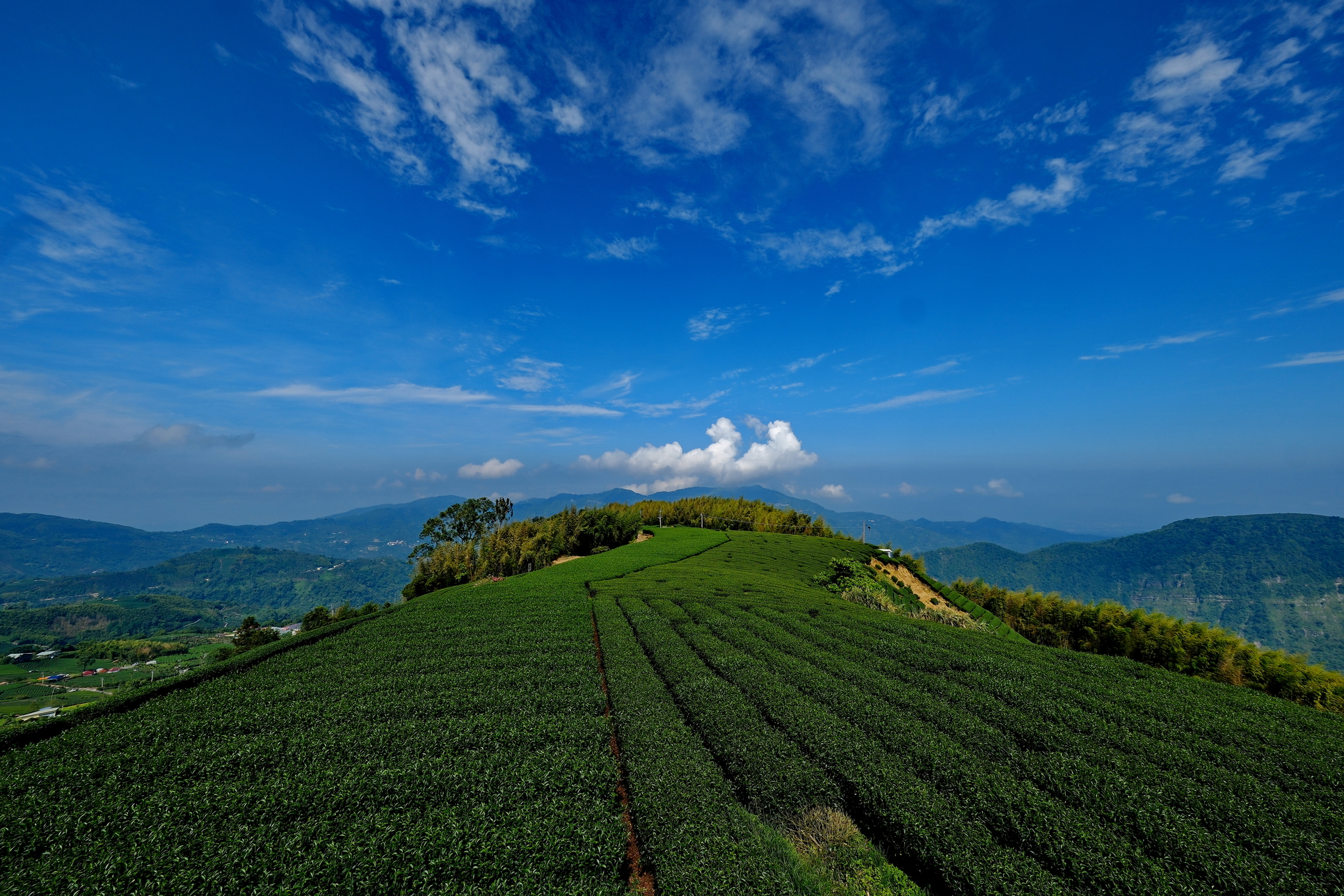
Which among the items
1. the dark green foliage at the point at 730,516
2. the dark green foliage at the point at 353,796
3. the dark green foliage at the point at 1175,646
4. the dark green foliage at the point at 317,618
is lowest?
the dark green foliage at the point at 317,618

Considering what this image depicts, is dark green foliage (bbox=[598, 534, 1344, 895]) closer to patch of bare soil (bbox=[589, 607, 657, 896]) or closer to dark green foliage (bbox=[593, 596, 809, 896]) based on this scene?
dark green foliage (bbox=[593, 596, 809, 896])

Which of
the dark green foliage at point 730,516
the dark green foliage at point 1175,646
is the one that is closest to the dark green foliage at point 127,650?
the dark green foliage at point 730,516

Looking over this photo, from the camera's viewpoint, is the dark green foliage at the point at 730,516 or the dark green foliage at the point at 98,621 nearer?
the dark green foliage at the point at 730,516

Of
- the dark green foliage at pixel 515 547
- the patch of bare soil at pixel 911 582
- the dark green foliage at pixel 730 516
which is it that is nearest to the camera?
the patch of bare soil at pixel 911 582

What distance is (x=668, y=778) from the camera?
36.2ft

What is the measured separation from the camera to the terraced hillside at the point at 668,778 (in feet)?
27.5

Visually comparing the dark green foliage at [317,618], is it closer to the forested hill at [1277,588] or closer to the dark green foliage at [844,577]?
the dark green foliage at [844,577]

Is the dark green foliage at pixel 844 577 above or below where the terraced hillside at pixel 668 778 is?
below

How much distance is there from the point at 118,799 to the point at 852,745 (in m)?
16.9

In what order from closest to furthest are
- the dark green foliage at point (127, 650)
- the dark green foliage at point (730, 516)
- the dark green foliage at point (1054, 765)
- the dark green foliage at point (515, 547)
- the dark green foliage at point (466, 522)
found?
1. the dark green foliage at point (1054, 765)
2. the dark green foliage at point (515, 547)
3. the dark green foliage at point (466, 522)
4. the dark green foliage at point (730, 516)
5. the dark green foliage at point (127, 650)

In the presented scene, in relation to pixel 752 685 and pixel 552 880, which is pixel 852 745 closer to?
pixel 752 685

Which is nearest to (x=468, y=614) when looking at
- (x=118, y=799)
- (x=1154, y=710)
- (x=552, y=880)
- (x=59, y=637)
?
(x=118, y=799)

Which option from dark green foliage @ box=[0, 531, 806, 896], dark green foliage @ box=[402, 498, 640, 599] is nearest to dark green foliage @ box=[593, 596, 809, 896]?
dark green foliage @ box=[0, 531, 806, 896]

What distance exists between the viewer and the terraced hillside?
8.38m
